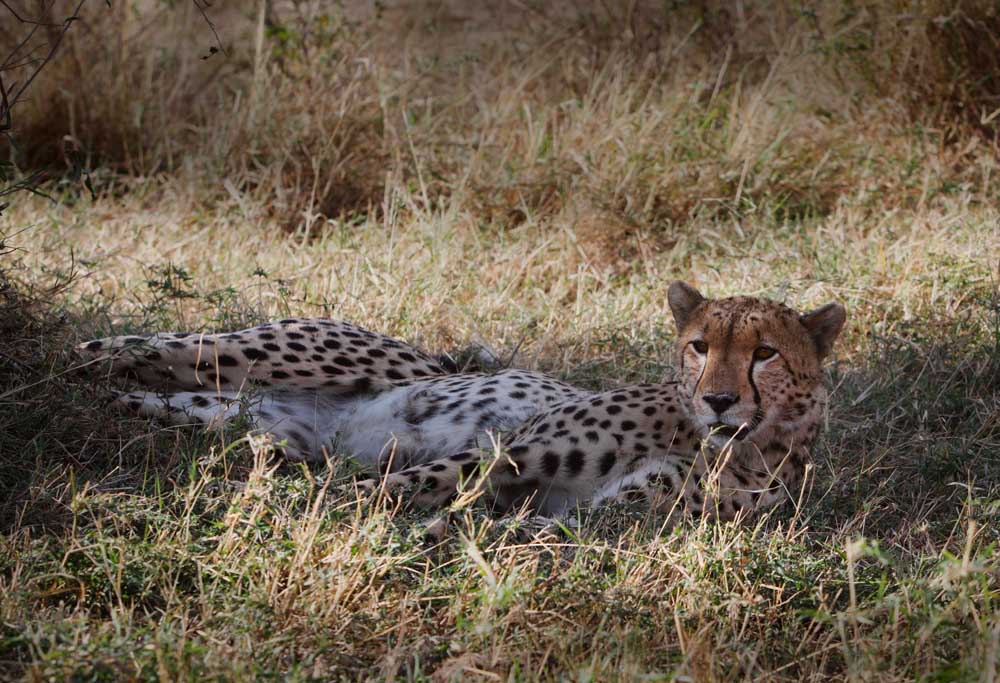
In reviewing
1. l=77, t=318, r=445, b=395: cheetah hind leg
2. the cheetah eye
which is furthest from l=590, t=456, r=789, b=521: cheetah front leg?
l=77, t=318, r=445, b=395: cheetah hind leg

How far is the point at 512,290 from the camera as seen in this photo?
4922 mm

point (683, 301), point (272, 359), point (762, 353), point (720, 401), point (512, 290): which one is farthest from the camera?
point (512, 290)

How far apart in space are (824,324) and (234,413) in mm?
1665

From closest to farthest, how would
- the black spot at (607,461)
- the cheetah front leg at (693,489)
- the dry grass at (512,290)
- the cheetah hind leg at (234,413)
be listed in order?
the dry grass at (512,290) < the cheetah front leg at (693,489) < the black spot at (607,461) < the cheetah hind leg at (234,413)

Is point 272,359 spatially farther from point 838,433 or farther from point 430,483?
point 838,433

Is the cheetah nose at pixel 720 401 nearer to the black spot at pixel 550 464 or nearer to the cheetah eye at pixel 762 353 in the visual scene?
the cheetah eye at pixel 762 353

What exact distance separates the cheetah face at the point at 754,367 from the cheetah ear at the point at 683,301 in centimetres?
10

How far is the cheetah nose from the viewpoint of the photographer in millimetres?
2982

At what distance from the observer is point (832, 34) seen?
6.03 m

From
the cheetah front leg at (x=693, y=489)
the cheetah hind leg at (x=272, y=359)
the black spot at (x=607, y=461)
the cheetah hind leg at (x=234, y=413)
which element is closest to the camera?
the cheetah front leg at (x=693, y=489)

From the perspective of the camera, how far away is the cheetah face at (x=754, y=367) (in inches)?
119

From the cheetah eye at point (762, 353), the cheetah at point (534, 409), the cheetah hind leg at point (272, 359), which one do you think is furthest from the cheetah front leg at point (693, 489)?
the cheetah hind leg at point (272, 359)

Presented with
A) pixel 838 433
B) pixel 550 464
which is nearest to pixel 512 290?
pixel 838 433

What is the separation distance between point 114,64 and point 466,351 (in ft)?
9.68
